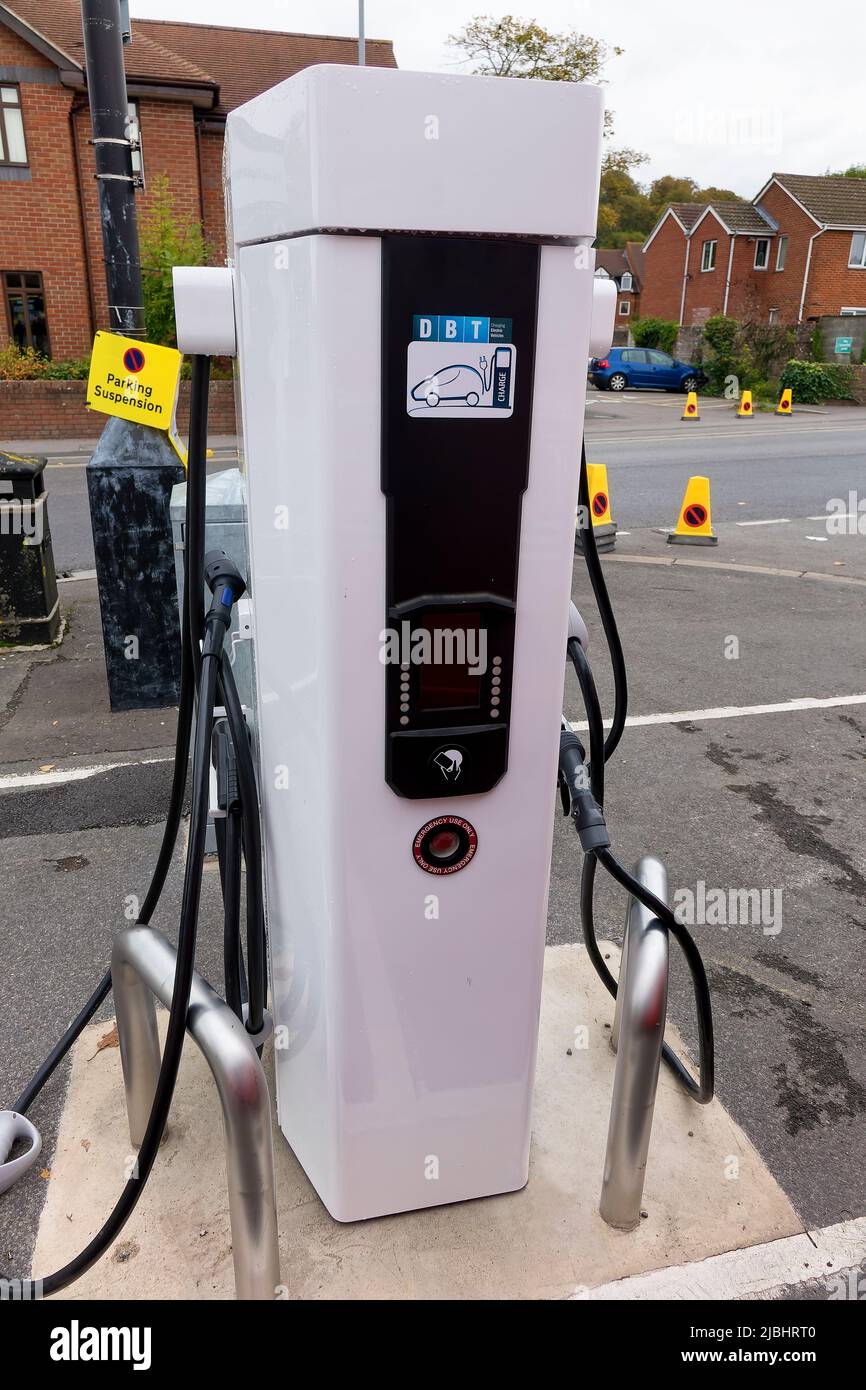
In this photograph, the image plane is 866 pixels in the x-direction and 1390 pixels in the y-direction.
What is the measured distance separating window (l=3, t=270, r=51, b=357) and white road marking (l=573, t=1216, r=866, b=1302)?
21.5 meters

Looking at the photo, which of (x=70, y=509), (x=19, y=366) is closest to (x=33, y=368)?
(x=19, y=366)

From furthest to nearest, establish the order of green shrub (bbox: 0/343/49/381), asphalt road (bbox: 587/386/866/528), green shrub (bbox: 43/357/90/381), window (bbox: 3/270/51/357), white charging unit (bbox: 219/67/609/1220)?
window (bbox: 3/270/51/357) → green shrub (bbox: 43/357/90/381) → green shrub (bbox: 0/343/49/381) → asphalt road (bbox: 587/386/866/528) → white charging unit (bbox: 219/67/609/1220)

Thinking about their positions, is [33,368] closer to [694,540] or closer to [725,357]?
[694,540]

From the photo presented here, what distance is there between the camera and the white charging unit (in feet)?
4.90

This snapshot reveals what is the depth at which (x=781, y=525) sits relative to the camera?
997 centimetres

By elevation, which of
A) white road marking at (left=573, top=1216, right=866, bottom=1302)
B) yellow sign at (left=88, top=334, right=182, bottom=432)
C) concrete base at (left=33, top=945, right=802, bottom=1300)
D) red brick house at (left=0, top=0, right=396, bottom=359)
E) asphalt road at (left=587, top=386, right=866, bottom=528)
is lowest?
white road marking at (left=573, top=1216, right=866, bottom=1302)

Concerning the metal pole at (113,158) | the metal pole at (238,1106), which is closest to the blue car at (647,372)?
the metal pole at (113,158)

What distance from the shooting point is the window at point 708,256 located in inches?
1550

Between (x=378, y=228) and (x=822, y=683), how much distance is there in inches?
184

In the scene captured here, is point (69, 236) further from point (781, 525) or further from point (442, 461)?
point (442, 461)

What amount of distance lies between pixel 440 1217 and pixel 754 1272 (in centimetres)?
68

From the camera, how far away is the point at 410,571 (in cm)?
167

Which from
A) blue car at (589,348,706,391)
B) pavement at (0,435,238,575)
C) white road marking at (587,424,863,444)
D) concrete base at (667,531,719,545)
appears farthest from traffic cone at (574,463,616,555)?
blue car at (589,348,706,391)

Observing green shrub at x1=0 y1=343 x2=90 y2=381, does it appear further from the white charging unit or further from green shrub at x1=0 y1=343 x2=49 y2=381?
the white charging unit
